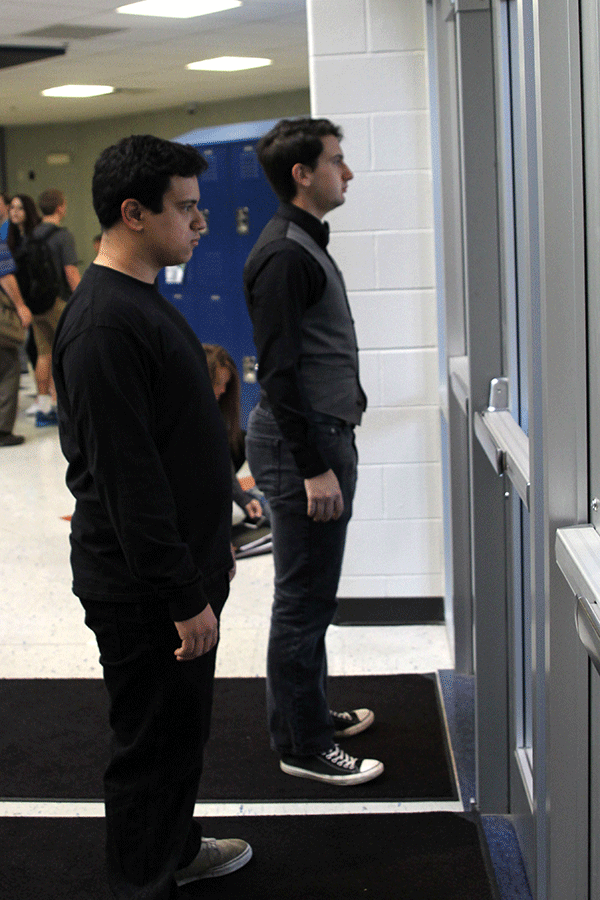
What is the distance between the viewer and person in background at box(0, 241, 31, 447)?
689 cm

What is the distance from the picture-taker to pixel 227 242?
21.2 ft

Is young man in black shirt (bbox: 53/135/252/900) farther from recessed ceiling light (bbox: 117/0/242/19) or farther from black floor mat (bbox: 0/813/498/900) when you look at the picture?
recessed ceiling light (bbox: 117/0/242/19)

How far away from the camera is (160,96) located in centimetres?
1119

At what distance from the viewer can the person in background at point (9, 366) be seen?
6.89 metres

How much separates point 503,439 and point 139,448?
0.68 metres

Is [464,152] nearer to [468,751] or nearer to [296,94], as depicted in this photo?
[468,751]

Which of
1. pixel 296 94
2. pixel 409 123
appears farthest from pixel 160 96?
pixel 409 123

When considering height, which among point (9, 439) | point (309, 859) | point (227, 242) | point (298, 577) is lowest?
point (309, 859)

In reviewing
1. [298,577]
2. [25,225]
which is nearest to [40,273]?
[25,225]

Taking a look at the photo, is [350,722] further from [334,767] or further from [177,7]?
[177,7]

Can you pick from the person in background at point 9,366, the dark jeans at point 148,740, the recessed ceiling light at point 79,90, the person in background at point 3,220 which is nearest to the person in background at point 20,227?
the person in background at point 3,220

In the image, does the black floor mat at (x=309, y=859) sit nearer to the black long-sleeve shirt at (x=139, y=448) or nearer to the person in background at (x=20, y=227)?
the black long-sleeve shirt at (x=139, y=448)

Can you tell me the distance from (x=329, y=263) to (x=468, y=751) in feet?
4.18

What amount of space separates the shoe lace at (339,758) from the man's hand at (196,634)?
87cm
